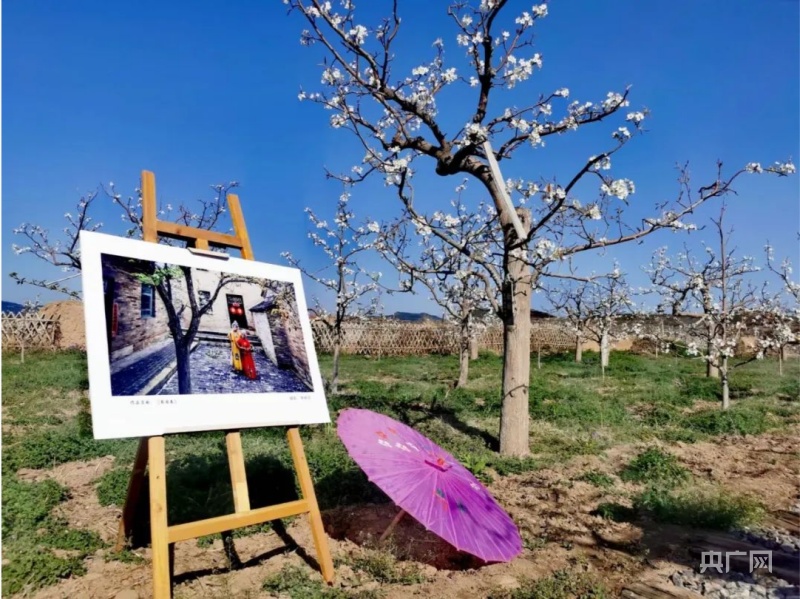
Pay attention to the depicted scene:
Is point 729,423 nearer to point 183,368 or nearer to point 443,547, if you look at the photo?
point 443,547

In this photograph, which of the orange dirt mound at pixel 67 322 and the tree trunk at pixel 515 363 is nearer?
the tree trunk at pixel 515 363

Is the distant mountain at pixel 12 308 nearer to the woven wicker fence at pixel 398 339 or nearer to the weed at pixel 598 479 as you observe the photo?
the woven wicker fence at pixel 398 339

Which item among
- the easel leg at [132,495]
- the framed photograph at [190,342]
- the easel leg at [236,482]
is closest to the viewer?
the framed photograph at [190,342]

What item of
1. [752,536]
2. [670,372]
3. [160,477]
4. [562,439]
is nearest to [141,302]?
[160,477]

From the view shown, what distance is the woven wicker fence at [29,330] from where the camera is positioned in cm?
1939

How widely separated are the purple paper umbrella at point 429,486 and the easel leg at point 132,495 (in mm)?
1366

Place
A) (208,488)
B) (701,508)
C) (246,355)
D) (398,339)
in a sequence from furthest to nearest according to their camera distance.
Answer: (398,339), (701,508), (208,488), (246,355)

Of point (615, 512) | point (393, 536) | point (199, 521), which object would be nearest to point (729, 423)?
point (615, 512)

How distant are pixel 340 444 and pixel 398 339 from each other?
18.0 metres

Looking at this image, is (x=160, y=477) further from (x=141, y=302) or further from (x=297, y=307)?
(x=297, y=307)

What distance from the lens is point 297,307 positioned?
454 centimetres

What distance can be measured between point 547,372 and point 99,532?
15228mm

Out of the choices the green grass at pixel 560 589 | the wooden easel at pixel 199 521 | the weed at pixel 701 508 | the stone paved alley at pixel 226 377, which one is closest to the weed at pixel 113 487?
the wooden easel at pixel 199 521

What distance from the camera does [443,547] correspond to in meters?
4.57
